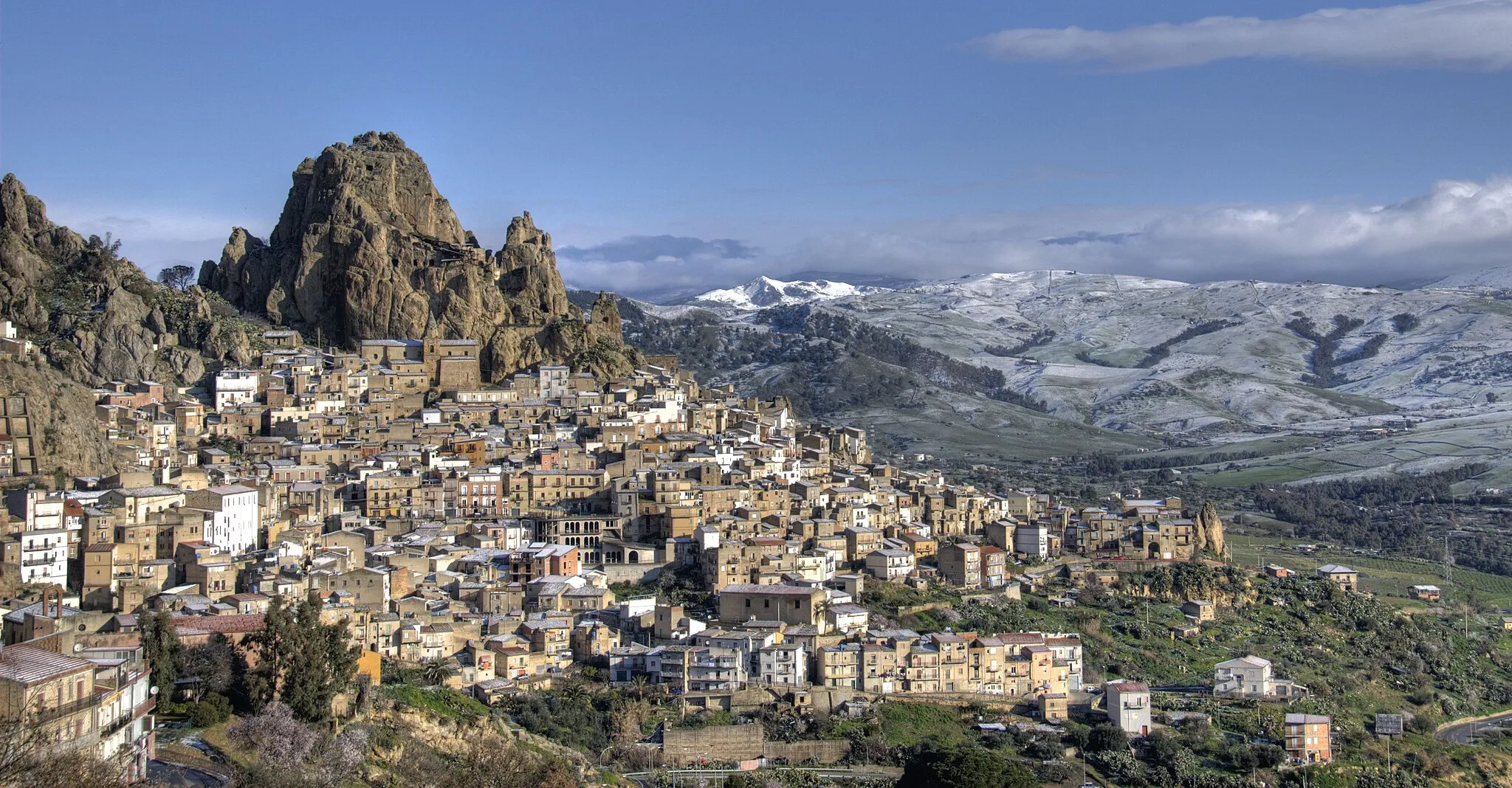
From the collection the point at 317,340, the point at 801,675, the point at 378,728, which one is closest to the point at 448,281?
the point at 317,340

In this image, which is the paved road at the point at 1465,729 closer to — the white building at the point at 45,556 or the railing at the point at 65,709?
the railing at the point at 65,709

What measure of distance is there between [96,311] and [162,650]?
31.6 metres

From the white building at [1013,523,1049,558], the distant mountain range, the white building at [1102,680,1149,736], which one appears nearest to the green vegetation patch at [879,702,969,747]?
the white building at [1102,680,1149,736]

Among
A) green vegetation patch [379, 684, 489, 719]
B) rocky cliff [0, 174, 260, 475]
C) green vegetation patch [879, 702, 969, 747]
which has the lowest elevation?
green vegetation patch [879, 702, 969, 747]

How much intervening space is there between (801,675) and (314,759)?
15597 millimetres

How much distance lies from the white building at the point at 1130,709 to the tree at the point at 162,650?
2302 centimetres

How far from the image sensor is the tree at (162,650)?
98.0ft

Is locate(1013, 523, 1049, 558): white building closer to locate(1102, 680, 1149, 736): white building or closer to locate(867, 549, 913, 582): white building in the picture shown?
locate(867, 549, 913, 582): white building

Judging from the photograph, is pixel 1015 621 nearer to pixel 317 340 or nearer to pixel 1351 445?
pixel 317 340

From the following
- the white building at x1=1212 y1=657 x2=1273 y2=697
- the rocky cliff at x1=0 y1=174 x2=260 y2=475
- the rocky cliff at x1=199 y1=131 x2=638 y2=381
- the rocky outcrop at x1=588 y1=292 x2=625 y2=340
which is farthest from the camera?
the rocky outcrop at x1=588 y1=292 x2=625 y2=340

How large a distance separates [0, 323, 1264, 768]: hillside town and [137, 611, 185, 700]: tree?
490mm

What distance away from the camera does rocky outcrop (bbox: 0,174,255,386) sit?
185 feet

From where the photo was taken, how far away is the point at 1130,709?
41281 millimetres

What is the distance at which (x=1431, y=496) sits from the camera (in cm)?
10362
